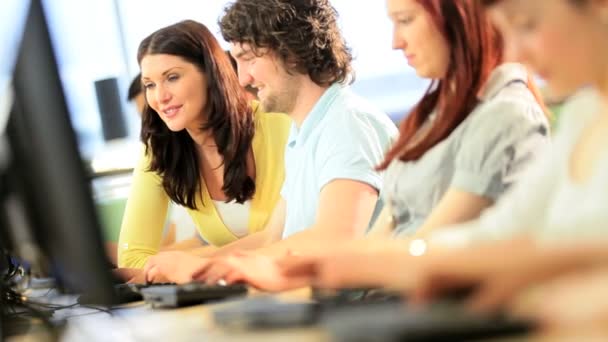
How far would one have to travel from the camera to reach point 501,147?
1.39 meters

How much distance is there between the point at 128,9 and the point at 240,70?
770mm

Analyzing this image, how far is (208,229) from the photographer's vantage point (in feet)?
8.83

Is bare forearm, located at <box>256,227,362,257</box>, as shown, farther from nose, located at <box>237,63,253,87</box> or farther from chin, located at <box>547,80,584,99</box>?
chin, located at <box>547,80,584,99</box>

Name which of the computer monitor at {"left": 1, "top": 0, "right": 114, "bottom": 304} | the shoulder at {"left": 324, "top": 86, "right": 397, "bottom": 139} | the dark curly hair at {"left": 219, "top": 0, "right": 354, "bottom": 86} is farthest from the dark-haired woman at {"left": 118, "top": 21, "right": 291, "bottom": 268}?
the computer monitor at {"left": 1, "top": 0, "right": 114, "bottom": 304}

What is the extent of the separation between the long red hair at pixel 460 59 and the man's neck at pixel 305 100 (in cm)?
83

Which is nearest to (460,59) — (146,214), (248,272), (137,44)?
(248,272)

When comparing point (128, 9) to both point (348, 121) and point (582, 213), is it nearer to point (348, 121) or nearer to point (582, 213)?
point (348, 121)

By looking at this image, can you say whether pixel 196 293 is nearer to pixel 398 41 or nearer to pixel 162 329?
pixel 162 329

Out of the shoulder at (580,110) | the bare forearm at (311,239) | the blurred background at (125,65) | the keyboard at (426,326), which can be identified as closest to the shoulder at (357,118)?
the blurred background at (125,65)

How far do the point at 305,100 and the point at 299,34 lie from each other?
19 cm

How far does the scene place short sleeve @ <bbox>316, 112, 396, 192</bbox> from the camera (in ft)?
6.86

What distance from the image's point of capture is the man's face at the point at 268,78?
94.4 inches

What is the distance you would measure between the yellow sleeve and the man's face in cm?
45

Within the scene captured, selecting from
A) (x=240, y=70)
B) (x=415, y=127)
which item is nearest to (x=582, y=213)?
(x=415, y=127)
